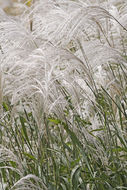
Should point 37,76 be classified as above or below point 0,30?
below

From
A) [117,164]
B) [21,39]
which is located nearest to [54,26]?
[21,39]

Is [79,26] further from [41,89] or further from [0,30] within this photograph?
[0,30]

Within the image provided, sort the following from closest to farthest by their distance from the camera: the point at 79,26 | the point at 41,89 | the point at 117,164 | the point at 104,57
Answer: the point at 41,89 → the point at 79,26 → the point at 104,57 → the point at 117,164

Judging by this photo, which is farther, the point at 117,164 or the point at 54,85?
the point at 117,164

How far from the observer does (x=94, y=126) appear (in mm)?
2670

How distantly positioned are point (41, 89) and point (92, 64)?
0.53m

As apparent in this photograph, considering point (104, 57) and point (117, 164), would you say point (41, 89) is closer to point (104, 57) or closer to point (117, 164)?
point (104, 57)

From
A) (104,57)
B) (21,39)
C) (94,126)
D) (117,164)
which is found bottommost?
(117,164)

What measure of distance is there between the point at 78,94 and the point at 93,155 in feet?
1.32

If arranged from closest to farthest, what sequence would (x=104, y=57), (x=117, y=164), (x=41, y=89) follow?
(x=41, y=89) < (x=104, y=57) < (x=117, y=164)

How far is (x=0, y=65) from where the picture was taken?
202 cm

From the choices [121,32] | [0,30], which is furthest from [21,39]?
[121,32]

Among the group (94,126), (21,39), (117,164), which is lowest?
(117,164)

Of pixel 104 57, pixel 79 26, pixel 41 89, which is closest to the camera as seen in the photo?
pixel 41 89
